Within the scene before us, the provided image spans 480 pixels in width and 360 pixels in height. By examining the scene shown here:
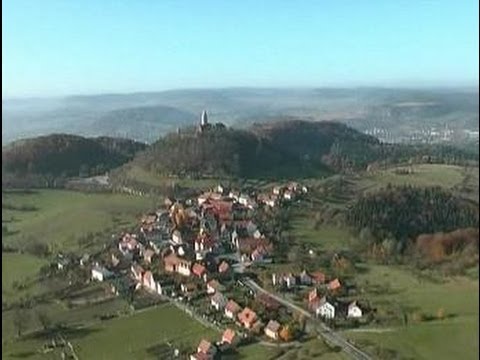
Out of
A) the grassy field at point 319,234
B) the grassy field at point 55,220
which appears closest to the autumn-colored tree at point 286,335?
the grassy field at point 319,234

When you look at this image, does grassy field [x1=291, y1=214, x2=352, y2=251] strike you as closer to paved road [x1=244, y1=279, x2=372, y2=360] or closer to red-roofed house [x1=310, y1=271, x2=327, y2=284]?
red-roofed house [x1=310, y1=271, x2=327, y2=284]

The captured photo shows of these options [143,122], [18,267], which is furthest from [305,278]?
[143,122]

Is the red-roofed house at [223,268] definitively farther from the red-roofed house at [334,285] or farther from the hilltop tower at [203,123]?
the hilltop tower at [203,123]

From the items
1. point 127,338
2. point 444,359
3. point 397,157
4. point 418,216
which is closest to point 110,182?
point 397,157

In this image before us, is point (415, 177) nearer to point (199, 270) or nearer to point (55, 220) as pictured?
point (199, 270)

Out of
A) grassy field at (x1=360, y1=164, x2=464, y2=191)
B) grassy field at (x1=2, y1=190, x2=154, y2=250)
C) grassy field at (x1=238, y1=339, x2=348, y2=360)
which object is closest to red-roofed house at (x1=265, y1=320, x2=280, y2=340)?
grassy field at (x1=238, y1=339, x2=348, y2=360)

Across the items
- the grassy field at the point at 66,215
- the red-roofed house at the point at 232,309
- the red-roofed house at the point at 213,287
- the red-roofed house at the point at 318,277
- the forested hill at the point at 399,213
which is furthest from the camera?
the grassy field at the point at 66,215

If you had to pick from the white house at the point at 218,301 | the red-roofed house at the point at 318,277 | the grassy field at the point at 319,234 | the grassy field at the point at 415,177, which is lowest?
the white house at the point at 218,301
